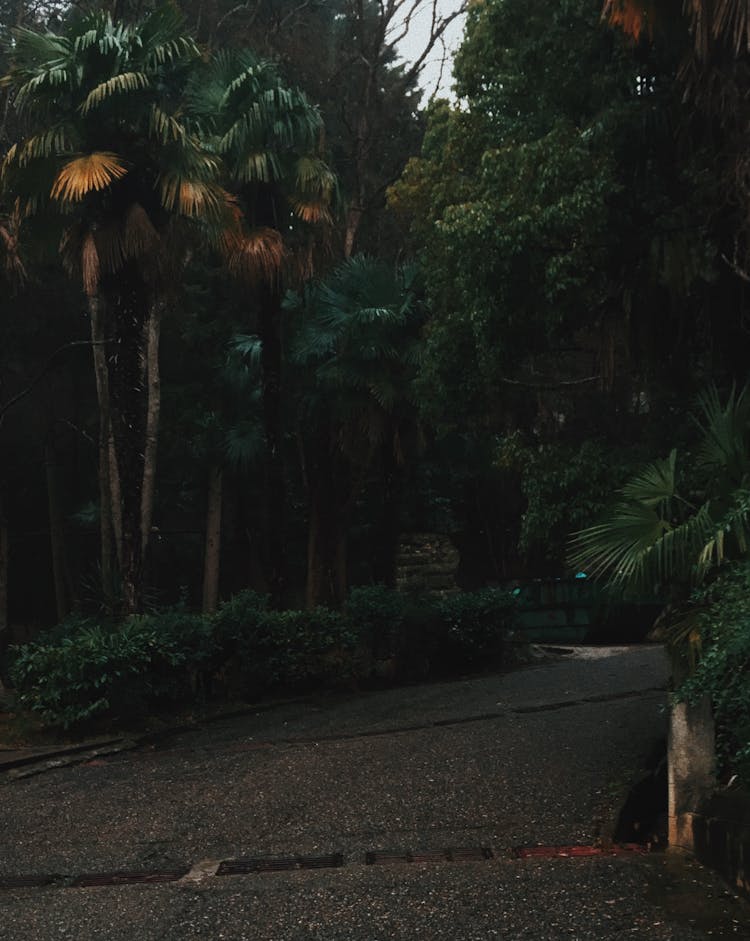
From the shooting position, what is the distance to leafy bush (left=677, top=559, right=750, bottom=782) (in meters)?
5.93

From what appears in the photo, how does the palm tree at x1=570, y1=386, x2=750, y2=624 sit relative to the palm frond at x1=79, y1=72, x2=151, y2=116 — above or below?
below

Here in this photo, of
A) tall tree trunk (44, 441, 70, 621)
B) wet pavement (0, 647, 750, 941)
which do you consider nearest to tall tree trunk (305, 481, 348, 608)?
tall tree trunk (44, 441, 70, 621)

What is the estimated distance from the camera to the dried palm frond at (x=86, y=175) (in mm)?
13859

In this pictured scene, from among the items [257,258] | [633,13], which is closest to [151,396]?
[257,258]

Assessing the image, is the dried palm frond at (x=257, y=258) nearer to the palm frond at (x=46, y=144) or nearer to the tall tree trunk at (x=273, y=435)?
the tall tree trunk at (x=273, y=435)

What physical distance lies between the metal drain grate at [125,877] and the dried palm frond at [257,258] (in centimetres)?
1156

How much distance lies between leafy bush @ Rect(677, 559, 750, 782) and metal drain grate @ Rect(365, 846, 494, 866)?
1.53 meters

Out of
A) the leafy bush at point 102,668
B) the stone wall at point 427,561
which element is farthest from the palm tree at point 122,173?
the stone wall at point 427,561

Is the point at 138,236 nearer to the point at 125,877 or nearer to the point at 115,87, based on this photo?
the point at 115,87

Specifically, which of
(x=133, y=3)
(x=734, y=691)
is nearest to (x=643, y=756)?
(x=734, y=691)

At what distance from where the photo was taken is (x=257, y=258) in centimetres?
1723

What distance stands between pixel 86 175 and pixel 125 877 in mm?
9423

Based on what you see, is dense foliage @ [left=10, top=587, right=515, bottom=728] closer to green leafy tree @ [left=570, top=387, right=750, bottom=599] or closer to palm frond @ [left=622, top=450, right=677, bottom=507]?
green leafy tree @ [left=570, top=387, right=750, bottom=599]

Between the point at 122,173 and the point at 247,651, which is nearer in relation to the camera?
the point at 122,173
